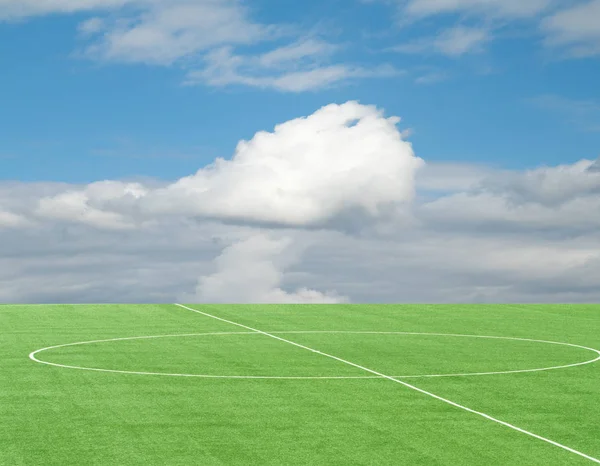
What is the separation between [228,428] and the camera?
13805mm

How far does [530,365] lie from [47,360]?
9.96 metres

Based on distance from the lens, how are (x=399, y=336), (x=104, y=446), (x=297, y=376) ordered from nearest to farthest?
(x=104, y=446)
(x=297, y=376)
(x=399, y=336)

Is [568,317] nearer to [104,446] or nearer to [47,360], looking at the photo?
[47,360]

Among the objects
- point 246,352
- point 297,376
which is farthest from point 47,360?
point 297,376

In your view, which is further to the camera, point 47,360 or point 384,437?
point 47,360

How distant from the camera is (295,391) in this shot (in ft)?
54.4

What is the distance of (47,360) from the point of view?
66.0ft

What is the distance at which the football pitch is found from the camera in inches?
503

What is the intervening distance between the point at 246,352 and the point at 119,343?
11.0 ft

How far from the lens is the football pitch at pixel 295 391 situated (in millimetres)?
12781

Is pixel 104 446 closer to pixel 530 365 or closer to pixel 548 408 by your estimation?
pixel 548 408

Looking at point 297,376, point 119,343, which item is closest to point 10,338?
point 119,343

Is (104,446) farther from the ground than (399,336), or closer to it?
closer to it

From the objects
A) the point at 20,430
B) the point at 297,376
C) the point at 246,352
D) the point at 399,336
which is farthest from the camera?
the point at 399,336
